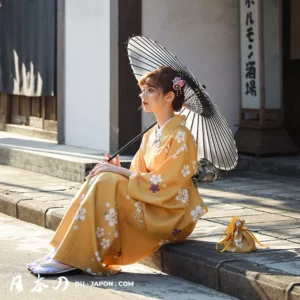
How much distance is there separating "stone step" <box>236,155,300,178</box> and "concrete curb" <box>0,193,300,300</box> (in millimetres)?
3895

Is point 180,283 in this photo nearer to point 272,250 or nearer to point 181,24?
point 272,250

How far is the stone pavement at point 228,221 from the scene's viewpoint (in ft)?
17.6

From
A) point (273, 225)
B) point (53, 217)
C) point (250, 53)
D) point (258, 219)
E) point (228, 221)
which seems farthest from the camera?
point (250, 53)

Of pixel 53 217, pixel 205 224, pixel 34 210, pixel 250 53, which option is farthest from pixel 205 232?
pixel 250 53

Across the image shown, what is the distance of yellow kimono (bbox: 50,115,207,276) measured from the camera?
231 inches

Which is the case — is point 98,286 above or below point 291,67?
below

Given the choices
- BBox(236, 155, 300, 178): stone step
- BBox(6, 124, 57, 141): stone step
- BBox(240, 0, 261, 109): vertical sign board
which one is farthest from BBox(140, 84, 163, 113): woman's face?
BBox(6, 124, 57, 141): stone step

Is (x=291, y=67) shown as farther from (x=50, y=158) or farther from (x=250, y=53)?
(x=50, y=158)

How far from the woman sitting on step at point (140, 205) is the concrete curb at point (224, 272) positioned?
15 cm

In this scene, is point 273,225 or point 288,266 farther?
point 273,225

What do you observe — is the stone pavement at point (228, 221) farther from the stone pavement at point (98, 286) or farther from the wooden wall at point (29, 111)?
the wooden wall at point (29, 111)

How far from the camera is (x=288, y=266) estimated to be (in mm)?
5512

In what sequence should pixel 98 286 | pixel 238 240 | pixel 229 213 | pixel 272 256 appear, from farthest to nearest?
pixel 229 213
pixel 238 240
pixel 272 256
pixel 98 286

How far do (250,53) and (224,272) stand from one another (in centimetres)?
561
